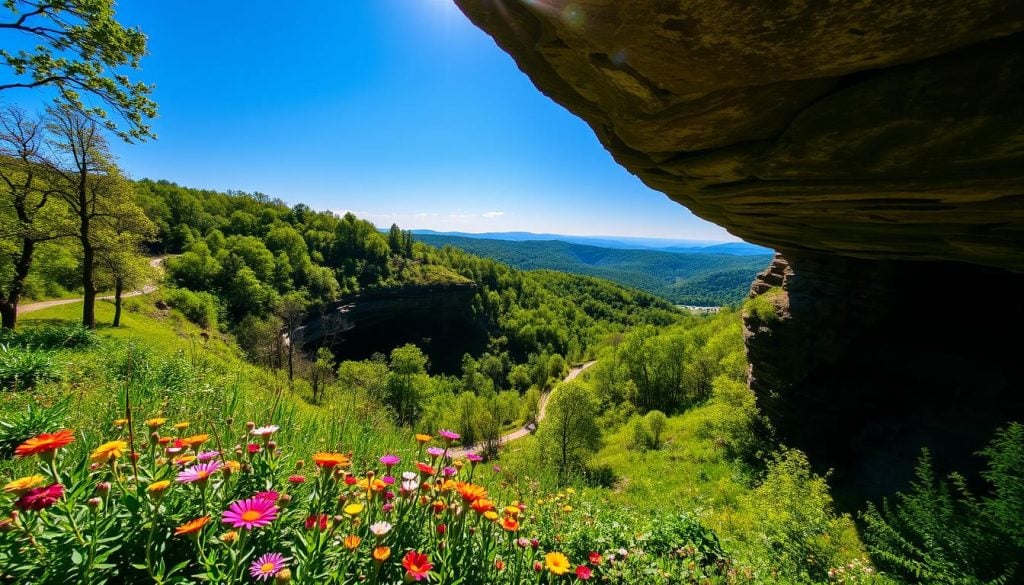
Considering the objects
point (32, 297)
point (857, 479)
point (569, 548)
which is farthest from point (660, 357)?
point (32, 297)

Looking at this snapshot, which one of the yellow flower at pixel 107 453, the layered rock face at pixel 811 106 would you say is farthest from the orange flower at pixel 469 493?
the layered rock face at pixel 811 106

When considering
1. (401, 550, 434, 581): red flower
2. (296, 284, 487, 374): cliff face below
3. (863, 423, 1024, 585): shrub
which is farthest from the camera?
(296, 284, 487, 374): cliff face below

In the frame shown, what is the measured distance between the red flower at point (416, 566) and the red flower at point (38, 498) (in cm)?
130

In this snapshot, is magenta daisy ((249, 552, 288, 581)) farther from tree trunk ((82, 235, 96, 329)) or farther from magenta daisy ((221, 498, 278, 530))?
tree trunk ((82, 235, 96, 329))

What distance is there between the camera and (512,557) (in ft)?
8.69

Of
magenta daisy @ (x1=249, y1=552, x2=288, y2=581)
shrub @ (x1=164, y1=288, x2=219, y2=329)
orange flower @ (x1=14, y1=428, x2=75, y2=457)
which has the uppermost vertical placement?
orange flower @ (x1=14, y1=428, x2=75, y2=457)

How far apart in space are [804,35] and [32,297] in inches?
1741

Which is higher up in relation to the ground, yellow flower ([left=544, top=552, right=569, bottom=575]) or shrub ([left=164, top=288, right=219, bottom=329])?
yellow flower ([left=544, top=552, right=569, bottom=575])

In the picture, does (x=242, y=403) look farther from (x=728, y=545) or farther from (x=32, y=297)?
(x=32, y=297)

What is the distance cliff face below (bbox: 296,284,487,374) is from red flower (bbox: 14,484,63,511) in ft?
219

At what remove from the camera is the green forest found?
66.5 inches

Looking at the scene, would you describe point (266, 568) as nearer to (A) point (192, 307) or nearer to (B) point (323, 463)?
(B) point (323, 463)

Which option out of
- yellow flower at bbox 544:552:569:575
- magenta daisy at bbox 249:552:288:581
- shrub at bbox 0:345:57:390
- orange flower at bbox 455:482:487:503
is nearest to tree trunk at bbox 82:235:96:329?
shrub at bbox 0:345:57:390

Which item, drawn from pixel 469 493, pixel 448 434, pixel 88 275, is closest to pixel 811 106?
pixel 448 434
